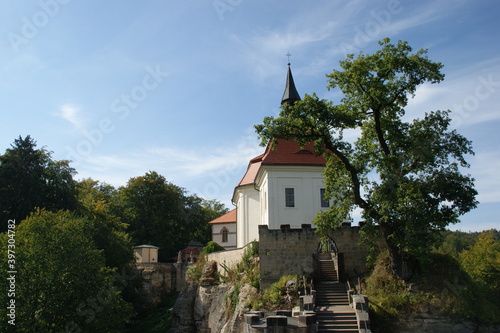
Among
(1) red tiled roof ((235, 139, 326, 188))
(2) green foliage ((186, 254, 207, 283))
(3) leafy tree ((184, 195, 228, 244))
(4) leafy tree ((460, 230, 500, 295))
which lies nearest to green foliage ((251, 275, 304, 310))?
(4) leafy tree ((460, 230, 500, 295))

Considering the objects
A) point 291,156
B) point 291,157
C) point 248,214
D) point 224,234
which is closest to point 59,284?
point 291,157

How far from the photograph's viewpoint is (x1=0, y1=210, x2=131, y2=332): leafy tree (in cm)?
1827

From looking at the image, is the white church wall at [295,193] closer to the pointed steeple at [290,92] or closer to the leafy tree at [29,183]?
the pointed steeple at [290,92]

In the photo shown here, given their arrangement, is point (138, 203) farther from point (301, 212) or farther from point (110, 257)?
point (301, 212)

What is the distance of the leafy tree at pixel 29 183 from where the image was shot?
104ft

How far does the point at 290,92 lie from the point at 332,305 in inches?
991

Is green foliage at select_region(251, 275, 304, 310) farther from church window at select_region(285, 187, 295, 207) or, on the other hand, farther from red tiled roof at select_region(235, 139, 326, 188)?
red tiled roof at select_region(235, 139, 326, 188)

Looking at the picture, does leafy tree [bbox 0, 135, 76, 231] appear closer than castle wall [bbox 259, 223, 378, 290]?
No

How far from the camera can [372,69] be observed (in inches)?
742

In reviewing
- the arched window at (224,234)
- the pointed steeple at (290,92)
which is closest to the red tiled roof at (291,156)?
the pointed steeple at (290,92)

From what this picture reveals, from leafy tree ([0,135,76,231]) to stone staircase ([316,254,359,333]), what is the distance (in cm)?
2274

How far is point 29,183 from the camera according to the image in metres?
32.6

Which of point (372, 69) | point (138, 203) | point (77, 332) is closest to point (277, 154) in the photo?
point (372, 69)

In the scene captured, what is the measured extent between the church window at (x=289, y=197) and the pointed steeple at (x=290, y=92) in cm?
1244
